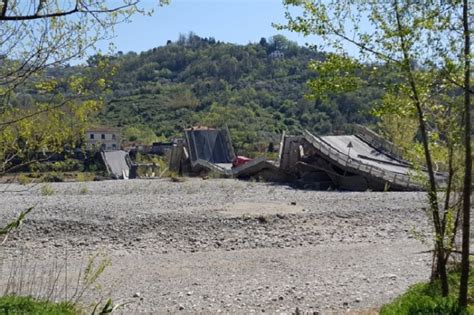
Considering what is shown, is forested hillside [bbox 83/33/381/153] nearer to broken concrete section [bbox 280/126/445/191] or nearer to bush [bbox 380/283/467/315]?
broken concrete section [bbox 280/126/445/191]

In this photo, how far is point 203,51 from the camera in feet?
534

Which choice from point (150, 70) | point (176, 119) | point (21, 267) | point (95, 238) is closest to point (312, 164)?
point (95, 238)

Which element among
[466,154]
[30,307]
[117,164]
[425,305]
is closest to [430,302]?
[425,305]

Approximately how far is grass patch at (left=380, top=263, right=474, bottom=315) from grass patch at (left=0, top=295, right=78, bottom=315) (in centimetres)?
342

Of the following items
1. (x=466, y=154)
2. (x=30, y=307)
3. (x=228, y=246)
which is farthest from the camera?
(x=228, y=246)

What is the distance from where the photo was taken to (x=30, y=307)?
605cm

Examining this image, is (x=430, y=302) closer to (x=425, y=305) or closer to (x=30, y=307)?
(x=425, y=305)

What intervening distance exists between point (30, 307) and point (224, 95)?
373 feet

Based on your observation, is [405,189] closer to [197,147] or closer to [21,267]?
[197,147]

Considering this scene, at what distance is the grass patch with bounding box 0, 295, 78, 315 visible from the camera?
576cm

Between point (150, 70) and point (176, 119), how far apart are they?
56648 mm

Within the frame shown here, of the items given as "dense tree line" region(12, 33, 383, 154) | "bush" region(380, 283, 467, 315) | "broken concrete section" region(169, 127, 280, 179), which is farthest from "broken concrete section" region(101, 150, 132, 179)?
"bush" region(380, 283, 467, 315)

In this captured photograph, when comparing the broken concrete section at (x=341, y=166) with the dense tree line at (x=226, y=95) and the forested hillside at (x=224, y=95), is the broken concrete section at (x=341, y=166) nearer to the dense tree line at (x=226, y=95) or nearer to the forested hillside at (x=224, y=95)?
the dense tree line at (x=226, y=95)

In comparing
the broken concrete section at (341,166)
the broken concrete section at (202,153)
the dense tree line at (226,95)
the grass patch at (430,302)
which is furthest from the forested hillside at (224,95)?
the grass patch at (430,302)
